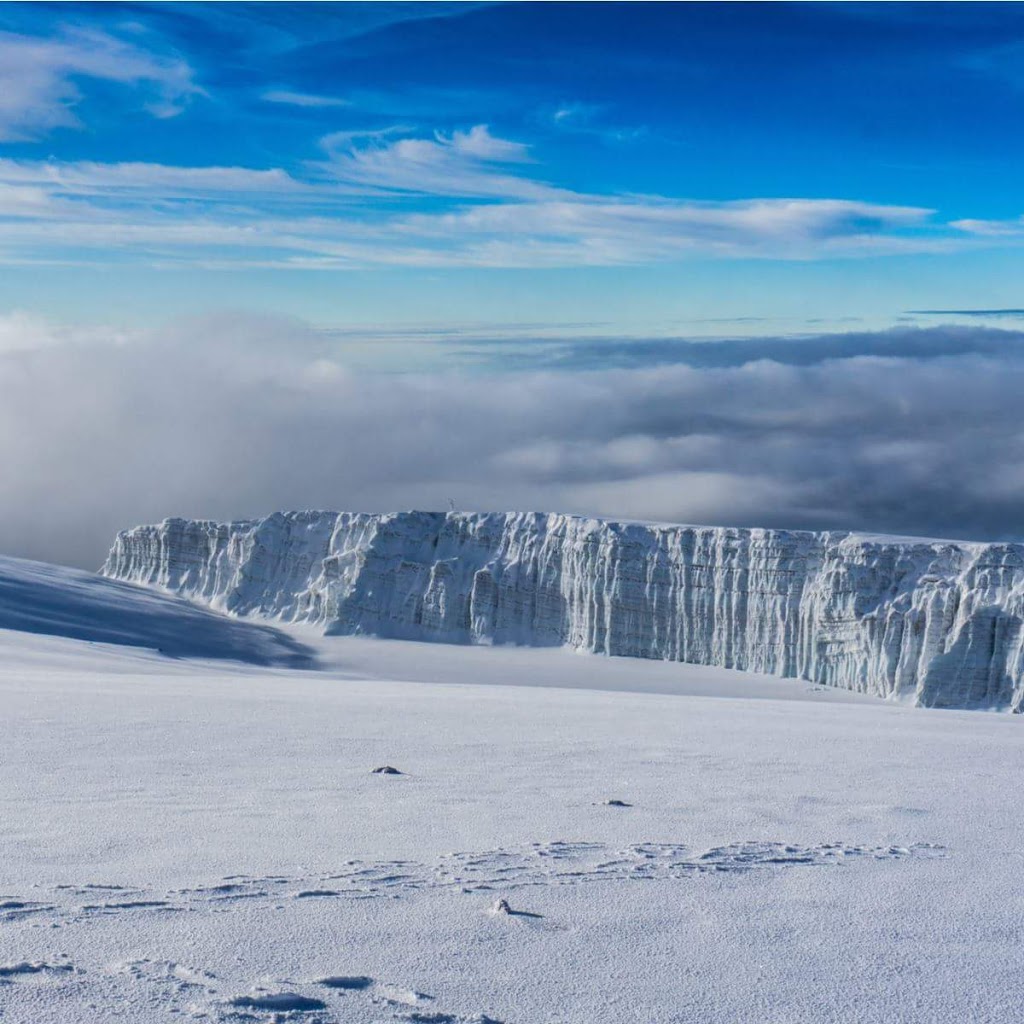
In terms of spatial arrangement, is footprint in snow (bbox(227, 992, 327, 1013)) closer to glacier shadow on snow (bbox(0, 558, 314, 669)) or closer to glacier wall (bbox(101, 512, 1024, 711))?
glacier wall (bbox(101, 512, 1024, 711))

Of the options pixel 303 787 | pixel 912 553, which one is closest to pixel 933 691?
pixel 912 553

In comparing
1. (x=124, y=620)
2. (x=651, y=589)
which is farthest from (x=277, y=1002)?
(x=124, y=620)

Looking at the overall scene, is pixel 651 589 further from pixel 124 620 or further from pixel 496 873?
pixel 496 873

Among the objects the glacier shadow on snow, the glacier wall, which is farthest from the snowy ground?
the glacier shadow on snow

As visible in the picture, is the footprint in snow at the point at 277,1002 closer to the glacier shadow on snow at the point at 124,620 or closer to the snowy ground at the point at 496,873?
the snowy ground at the point at 496,873

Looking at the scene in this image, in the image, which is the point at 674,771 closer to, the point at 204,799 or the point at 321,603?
the point at 204,799
